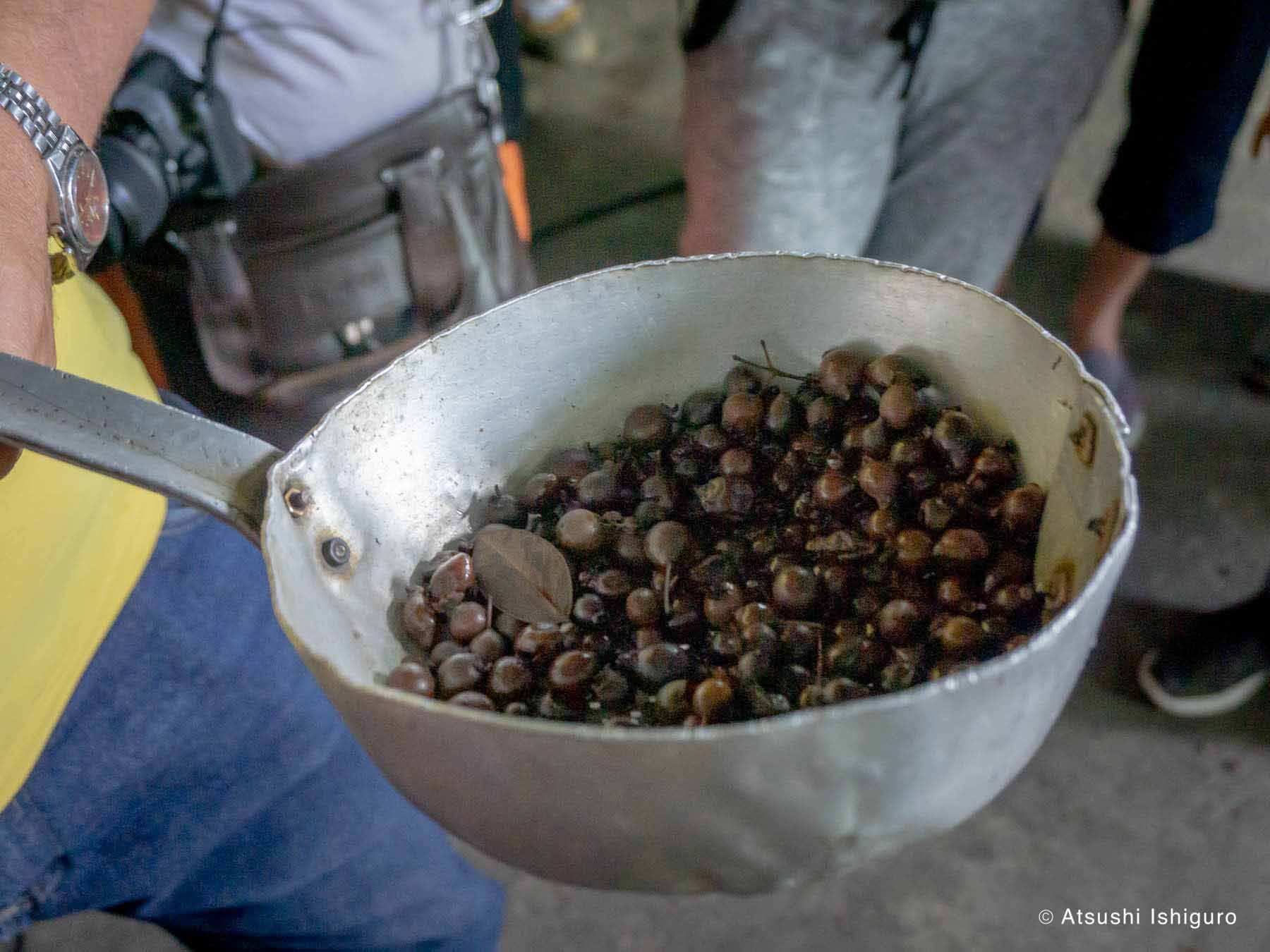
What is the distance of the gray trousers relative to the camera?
111cm

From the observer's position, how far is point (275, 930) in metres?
0.90

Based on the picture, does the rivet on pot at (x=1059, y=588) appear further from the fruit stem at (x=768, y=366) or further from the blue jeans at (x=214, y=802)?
the blue jeans at (x=214, y=802)

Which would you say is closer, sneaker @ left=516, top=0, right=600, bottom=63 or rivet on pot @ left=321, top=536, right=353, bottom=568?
rivet on pot @ left=321, top=536, right=353, bottom=568

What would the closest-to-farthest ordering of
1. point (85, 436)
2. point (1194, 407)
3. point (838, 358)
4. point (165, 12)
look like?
point (85, 436), point (838, 358), point (165, 12), point (1194, 407)

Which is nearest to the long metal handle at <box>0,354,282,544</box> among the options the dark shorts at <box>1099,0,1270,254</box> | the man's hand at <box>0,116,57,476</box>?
the man's hand at <box>0,116,57,476</box>

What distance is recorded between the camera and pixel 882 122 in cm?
118

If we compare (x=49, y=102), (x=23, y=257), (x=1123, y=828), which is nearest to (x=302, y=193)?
(x=49, y=102)

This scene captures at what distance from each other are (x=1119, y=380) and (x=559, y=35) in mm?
1838

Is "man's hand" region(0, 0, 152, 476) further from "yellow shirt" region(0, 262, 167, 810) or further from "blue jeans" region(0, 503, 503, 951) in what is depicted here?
"blue jeans" region(0, 503, 503, 951)

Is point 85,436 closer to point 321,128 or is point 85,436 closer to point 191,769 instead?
point 191,769

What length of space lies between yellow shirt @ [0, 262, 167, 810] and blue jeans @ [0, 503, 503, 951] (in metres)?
0.06

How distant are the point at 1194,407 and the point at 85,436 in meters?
1.90

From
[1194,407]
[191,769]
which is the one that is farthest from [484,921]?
[1194,407]

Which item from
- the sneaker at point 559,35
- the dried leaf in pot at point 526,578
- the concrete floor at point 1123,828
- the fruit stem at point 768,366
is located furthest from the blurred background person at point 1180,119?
the sneaker at point 559,35
